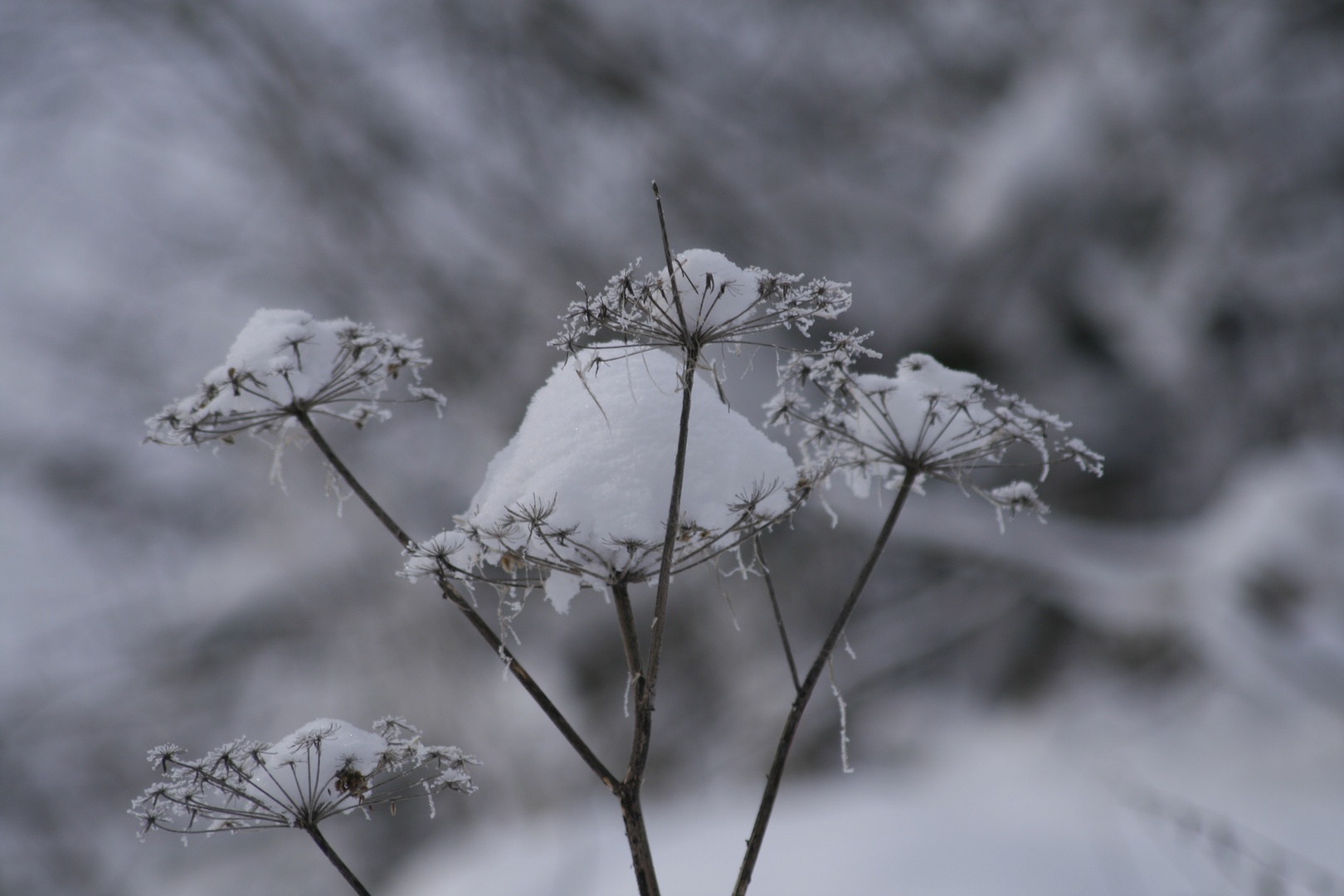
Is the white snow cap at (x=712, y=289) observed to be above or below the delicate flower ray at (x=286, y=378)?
below

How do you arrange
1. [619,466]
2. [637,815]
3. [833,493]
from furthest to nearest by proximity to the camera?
[833,493] < [619,466] < [637,815]

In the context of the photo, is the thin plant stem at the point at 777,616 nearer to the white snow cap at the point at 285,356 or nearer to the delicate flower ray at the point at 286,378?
the delicate flower ray at the point at 286,378

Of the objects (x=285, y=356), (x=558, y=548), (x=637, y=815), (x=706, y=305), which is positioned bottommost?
(x=637, y=815)

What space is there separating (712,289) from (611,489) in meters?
0.19

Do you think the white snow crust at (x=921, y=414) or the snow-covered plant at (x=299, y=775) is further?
the white snow crust at (x=921, y=414)

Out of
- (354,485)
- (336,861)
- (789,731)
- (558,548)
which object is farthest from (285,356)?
(789,731)

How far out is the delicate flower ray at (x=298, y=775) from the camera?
59 centimetres

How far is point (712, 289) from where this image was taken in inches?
22.9

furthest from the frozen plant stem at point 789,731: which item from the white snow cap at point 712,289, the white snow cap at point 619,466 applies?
the white snow cap at point 712,289

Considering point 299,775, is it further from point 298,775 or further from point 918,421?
point 918,421

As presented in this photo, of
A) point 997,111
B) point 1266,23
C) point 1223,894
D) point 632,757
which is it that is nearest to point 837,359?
point 632,757

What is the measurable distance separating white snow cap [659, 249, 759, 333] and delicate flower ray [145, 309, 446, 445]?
11.0 inches

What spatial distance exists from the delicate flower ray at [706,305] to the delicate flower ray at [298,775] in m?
0.38

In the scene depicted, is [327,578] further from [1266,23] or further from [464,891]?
[1266,23]
